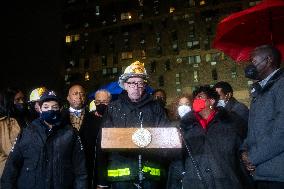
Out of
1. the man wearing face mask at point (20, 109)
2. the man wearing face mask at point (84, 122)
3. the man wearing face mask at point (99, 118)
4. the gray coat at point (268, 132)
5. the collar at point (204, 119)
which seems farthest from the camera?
the man wearing face mask at point (20, 109)

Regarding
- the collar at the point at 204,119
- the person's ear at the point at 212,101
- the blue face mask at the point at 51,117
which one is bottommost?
the collar at the point at 204,119

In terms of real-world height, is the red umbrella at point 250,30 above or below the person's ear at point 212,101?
above

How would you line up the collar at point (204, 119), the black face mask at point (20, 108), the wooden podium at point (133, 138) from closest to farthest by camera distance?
the wooden podium at point (133, 138), the collar at point (204, 119), the black face mask at point (20, 108)

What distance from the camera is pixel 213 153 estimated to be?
17.4ft

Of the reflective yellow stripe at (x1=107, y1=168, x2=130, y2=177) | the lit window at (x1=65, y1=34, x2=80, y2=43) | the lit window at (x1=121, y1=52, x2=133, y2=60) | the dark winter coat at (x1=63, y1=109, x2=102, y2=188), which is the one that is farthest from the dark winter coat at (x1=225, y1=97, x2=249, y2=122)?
the lit window at (x1=65, y1=34, x2=80, y2=43)

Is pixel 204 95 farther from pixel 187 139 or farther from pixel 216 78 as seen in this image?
pixel 216 78

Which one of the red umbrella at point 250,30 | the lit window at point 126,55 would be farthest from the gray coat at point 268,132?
the lit window at point 126,55

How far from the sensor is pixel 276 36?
20.1ft

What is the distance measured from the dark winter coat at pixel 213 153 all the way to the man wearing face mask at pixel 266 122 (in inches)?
23.1

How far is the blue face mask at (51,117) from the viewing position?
5.18 metres

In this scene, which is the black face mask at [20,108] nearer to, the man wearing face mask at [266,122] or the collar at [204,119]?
the collar at [204,119]

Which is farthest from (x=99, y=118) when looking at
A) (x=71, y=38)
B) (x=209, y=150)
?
(x=71, y=38)

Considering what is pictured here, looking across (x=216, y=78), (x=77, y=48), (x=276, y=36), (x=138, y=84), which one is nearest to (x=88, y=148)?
(x=138, y=84)

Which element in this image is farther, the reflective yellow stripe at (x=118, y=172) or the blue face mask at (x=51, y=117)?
the blue face mask at (x=51, y=117)
